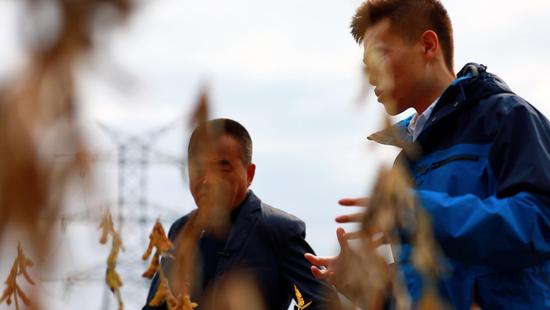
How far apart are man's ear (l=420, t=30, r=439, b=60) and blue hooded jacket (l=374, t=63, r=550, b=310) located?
10 cm

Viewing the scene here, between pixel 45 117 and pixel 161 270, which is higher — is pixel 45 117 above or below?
above

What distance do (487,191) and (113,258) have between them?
4.34 ft

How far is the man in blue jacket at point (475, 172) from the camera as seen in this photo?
4.67 ft

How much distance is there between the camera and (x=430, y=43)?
1.96 metres

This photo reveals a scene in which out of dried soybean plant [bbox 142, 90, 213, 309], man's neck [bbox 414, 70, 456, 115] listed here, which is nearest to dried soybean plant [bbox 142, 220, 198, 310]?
dried soybean plant [bbox 142, 90, 213, 309]

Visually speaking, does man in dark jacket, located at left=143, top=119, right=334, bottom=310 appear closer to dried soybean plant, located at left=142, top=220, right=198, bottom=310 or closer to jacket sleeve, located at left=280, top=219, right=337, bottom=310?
jacket sleeve, located at left=280, top=219, right=337, bottom=310

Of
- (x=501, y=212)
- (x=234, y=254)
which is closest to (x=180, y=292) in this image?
(x=501, y=212)

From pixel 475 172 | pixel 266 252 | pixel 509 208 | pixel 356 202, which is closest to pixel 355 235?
pixel 356 202

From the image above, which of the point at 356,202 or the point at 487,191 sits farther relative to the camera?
the point at 487,191

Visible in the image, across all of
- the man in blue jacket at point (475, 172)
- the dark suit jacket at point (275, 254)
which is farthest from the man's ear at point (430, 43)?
the dark suit jacket at point (275, 254)

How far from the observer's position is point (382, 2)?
175cm

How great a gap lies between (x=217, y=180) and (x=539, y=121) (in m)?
1.31

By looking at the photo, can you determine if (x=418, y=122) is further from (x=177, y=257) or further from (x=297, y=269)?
(x=177, y=257)

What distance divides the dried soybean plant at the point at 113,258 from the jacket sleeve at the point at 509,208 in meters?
0.83
